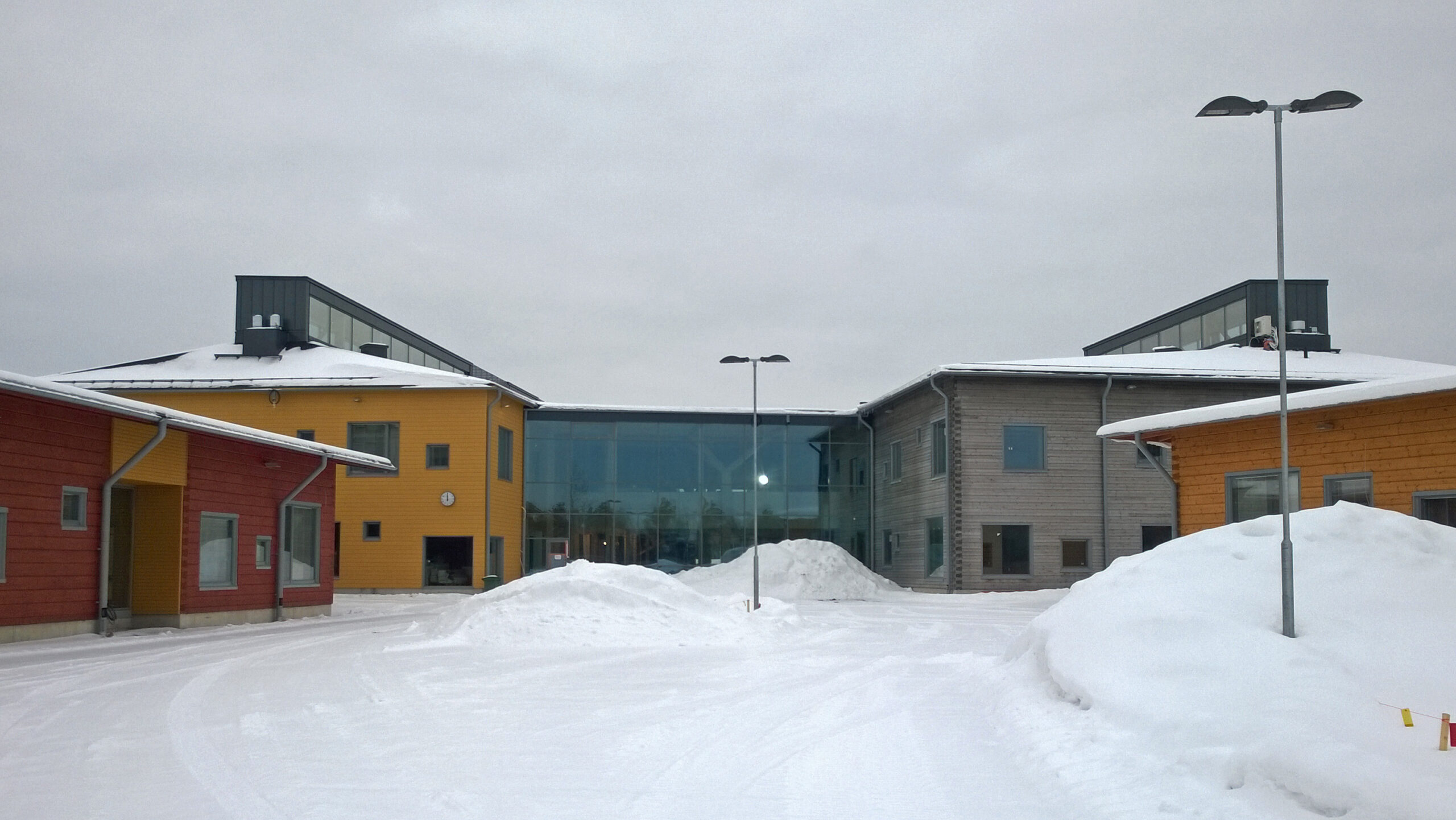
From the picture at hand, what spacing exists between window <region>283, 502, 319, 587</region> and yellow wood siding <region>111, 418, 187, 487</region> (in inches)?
184

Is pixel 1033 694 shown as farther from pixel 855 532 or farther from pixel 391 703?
pixel 855 532

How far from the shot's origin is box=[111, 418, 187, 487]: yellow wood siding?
19125 millimetres

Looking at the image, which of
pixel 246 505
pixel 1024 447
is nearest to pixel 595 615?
pixel 246 505

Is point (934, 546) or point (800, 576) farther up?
point (934, 546)

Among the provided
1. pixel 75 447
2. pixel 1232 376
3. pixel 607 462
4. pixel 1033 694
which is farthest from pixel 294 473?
pixel 1232 376

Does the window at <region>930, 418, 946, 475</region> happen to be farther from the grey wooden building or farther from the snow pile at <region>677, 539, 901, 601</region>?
the snow pile at <region>677, 539, 901, 601</region>

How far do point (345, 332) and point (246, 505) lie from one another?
23.3 meters

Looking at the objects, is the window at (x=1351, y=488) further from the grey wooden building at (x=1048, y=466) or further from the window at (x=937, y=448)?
the window at (x=937, y=448)

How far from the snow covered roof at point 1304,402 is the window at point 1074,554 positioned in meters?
10.7

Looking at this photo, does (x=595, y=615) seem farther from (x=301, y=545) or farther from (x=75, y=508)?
(x=301, y=545)

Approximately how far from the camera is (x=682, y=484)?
4097 centimetres

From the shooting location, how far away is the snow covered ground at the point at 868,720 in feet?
21.6

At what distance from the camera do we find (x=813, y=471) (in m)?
41.6

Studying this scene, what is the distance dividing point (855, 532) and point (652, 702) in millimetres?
31163
